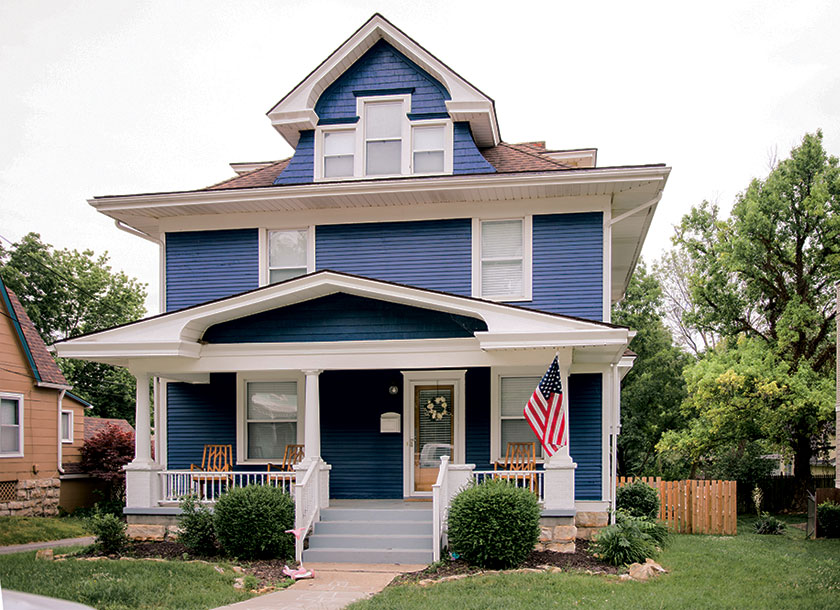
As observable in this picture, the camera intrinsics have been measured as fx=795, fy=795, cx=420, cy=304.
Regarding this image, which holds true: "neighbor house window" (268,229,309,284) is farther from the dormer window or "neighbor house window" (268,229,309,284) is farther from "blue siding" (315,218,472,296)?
the dormer window

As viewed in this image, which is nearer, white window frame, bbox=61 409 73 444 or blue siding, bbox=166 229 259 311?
blue siding, bbox=166 229 259 311

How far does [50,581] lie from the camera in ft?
31.5

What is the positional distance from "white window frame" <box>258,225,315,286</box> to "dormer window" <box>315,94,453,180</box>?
1063mm

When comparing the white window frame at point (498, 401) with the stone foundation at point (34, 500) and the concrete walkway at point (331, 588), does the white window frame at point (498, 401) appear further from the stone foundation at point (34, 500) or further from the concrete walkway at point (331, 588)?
the stone foundation at point (34, 500)

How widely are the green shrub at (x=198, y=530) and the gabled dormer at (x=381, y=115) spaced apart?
20.3 feet

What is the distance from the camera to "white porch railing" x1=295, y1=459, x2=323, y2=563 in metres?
11.4

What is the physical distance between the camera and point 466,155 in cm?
1449

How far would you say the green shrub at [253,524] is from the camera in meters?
11.2

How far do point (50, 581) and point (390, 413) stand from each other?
622 centimetres

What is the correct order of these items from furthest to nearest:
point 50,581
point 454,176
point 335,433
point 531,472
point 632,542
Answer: point 335,433 < point 454,176 < point 531,472 < point 632,542 < point 50,581

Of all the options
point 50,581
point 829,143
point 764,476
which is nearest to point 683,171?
point 829,143

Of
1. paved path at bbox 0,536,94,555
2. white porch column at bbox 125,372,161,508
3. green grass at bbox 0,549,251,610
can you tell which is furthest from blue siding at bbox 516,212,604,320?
paved path at bbox 0,536,94,555

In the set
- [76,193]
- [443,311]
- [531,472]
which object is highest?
[76,193]

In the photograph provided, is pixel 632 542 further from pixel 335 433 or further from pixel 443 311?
pixel 335 433
